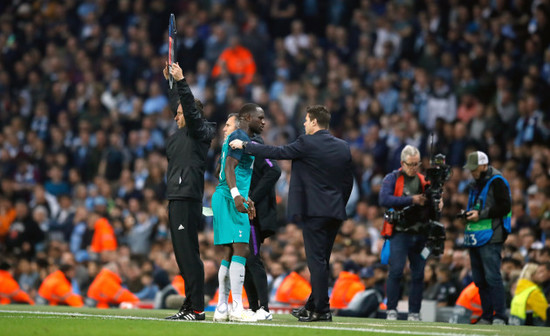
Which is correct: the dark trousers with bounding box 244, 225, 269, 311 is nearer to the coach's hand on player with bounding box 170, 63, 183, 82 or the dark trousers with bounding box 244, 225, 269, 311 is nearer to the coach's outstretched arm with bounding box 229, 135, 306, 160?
the coach's outstretched arm with bounding box 229, 135, 306, 160

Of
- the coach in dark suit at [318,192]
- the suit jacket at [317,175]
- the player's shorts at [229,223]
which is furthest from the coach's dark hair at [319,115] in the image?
the player's shorts at [229,223]

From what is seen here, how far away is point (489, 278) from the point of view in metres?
11.1

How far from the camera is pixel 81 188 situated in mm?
21281

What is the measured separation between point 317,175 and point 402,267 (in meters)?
2.66

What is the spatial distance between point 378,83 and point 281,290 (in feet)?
19.5

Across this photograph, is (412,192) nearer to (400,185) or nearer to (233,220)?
(400,185)

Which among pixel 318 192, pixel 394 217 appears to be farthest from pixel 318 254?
pixel 394 217

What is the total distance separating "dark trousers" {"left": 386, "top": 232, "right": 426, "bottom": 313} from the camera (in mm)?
11625

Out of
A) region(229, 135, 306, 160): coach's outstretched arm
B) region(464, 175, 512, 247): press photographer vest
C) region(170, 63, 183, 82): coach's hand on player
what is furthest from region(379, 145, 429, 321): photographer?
region(170, 63, 183, 82): coach's hand on player

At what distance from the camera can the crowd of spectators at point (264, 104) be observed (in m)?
16.5

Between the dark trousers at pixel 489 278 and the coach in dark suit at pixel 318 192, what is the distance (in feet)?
7.96

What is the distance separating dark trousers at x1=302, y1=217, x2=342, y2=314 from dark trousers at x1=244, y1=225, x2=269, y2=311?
0.64 m

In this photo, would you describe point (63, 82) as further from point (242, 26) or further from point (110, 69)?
point (242, 26)

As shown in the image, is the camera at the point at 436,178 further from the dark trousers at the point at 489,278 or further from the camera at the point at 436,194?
the dark trousers at the point at 489,278
